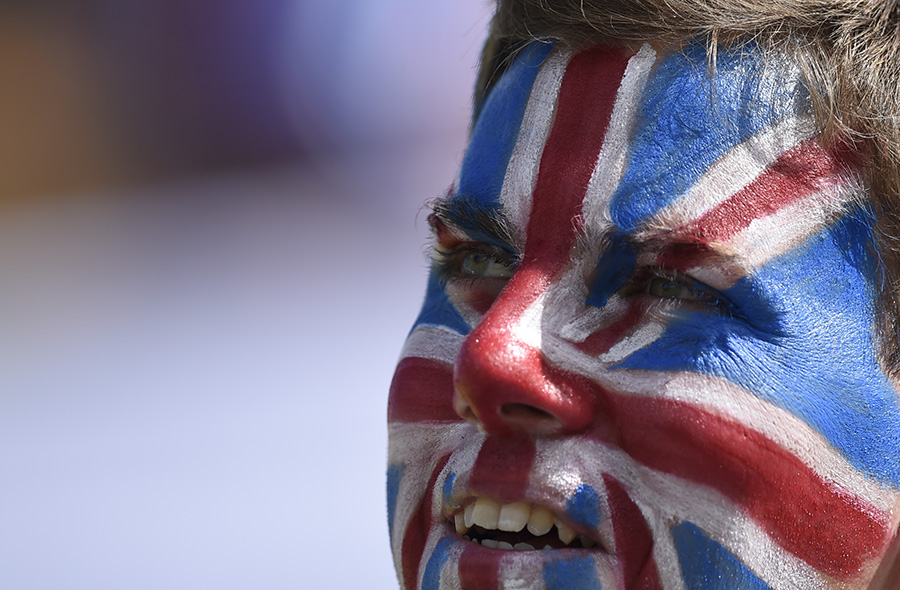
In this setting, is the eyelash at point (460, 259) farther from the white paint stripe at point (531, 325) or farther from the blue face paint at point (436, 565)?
the blue face paint at point (436, 565)

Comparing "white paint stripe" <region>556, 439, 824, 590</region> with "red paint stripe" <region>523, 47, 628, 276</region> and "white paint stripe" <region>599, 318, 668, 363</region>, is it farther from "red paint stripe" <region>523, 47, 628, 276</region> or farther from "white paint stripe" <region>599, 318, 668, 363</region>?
"red paint stripe" <region>523, 47, 628, 276</region>

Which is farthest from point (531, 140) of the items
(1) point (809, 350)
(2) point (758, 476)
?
(2) point (758, 476)

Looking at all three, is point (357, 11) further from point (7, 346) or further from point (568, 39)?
point (568, 39)

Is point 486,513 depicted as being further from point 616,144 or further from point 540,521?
point 616,144

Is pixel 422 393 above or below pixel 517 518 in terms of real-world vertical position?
above

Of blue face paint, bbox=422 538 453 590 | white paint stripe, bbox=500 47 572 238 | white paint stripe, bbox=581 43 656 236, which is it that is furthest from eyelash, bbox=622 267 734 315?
blue face paint, bbox=422 538 453 590

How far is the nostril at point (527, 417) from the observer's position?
162 centimetres

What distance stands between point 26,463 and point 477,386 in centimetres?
422

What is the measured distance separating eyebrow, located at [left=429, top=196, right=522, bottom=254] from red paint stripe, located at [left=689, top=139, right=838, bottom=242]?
0.35 metres

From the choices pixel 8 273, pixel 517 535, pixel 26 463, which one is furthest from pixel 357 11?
pixel 517 535

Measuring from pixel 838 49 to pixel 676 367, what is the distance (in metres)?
0.66

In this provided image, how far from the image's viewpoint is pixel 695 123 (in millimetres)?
1717

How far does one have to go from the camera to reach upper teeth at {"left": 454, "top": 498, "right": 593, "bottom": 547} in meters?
1.62

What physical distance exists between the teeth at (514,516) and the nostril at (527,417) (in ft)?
0.41
